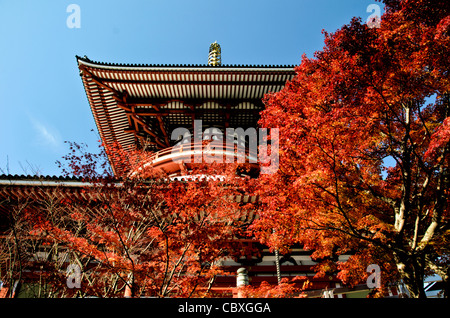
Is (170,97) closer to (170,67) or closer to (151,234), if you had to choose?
(170,67)

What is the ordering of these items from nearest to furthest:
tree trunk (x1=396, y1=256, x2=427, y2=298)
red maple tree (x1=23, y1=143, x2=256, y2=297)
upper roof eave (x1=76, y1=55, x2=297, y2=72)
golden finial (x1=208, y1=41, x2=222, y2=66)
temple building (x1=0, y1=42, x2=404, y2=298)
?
tree trunk (x1=396, y1=256, x2=427, y2=298)
red maple tree (x1=23, y1=143, x2=256, y2=297)
temple building (x1=0, y1=42, x2=404, y2=298)
upper roof eave (x1=76, y1=55, x2=297, y2=72)
golden finial (x1=208, y1=41, x2=222, y2=66)

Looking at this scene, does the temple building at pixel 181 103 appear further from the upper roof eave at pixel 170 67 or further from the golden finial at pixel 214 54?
the golden finial at pixel 214 54

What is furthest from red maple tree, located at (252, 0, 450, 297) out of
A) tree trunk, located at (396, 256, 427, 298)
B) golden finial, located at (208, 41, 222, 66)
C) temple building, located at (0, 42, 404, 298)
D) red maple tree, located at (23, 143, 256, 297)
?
golden finial, located at (208, 41, 222, 66)

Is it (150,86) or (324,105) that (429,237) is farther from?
(150,86)

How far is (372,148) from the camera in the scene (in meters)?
7.90

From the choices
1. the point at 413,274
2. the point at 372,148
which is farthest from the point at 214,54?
the point at 413,274

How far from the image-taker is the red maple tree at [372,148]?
595 centimetres

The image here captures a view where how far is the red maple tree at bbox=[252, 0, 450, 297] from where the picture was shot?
5.95m

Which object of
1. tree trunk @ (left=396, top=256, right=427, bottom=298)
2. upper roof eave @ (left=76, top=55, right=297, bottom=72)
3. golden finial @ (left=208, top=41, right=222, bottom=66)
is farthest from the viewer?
golden finial @ (left=208, top=41, right=222, bottom=66)

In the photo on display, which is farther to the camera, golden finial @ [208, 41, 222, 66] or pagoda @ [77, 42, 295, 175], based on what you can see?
A: golden finial @ [208, 41, 222, 66]

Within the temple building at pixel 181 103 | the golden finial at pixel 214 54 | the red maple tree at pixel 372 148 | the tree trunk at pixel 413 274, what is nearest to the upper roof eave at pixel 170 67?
the temple building at pixel 181 103

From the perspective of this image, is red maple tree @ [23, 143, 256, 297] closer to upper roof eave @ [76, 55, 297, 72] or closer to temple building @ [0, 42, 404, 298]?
temple building @ [0, 42, 404, 298]

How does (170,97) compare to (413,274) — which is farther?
(170,97)
